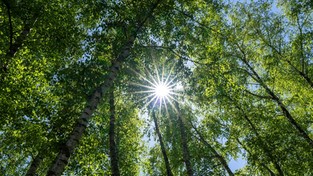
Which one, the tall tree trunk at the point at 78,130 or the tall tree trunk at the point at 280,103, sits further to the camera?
the tall tree trunk at the point at 280,103

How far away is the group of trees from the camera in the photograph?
464 inches

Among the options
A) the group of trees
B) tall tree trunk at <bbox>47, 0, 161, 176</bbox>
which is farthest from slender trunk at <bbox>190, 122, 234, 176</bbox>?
tall tree trunk at <bbox>47, 0, 161, 176</bbox>

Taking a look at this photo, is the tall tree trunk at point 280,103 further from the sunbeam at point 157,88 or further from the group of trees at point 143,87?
the sunbeam at point 157,88

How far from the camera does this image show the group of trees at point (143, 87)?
1178 cm

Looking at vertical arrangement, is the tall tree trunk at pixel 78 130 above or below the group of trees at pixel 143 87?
below

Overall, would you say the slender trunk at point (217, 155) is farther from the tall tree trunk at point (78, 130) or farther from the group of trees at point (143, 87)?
the tall tree trunk at point (78, 130)

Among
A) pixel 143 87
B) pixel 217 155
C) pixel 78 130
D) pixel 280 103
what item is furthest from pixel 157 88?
pixel 78 130

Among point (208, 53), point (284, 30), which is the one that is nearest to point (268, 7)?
point (284, 30)

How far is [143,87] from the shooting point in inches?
656

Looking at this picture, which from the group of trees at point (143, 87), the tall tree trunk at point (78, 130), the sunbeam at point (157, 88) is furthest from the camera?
the sunbeam at point (157, 88)

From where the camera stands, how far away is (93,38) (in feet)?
41.3

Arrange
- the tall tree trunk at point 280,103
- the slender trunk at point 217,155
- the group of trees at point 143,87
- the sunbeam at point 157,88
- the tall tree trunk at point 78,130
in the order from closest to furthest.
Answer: the tall tree trunk at point 78,130 < the group of trees at point 143,87 < the sunbeam at point 157,88 < the tall tree trunk at point 280,103 < the slender trunk at point 217,155

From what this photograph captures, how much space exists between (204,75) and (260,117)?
27.2ft

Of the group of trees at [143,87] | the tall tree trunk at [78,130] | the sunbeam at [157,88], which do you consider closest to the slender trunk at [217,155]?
the group of trees at [143,87]
